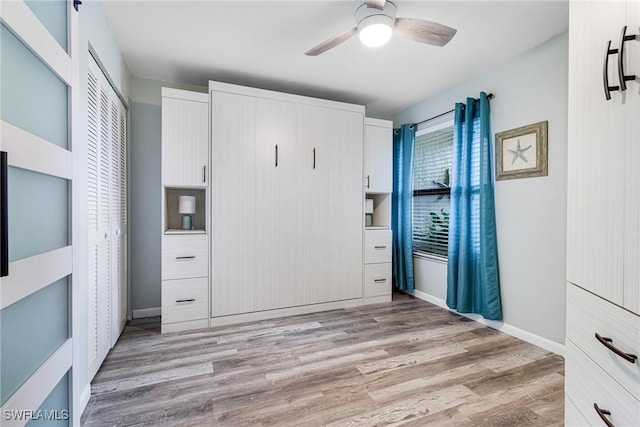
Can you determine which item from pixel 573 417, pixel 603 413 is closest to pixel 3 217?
pixel 603 413

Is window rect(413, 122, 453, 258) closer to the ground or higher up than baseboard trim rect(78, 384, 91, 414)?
higher up

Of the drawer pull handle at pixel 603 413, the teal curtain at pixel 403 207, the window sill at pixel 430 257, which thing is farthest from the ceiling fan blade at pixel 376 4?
the window sill at pixel 430 257

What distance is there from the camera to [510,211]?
9.36ft

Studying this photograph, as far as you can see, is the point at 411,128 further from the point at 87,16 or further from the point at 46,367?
the point at 46,367

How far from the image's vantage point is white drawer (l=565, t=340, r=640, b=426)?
837 mm

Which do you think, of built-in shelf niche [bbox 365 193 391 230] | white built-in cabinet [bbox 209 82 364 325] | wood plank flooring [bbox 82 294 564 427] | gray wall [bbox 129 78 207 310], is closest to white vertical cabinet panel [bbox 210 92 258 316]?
white built-in cabinet [bbox 209 82 364 325]

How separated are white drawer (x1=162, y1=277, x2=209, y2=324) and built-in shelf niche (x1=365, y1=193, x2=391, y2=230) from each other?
7.09 ft

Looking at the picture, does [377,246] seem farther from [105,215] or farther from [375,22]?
[105,215]

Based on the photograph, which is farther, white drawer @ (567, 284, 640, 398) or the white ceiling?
the white ceiling

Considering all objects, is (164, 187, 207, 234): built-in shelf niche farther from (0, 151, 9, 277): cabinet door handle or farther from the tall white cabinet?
the tall white cabinet

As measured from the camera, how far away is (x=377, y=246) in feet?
12.6

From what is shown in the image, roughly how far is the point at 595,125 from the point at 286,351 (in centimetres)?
241

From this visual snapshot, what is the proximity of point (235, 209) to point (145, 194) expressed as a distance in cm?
105


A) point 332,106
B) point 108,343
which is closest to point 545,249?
point 332,106
